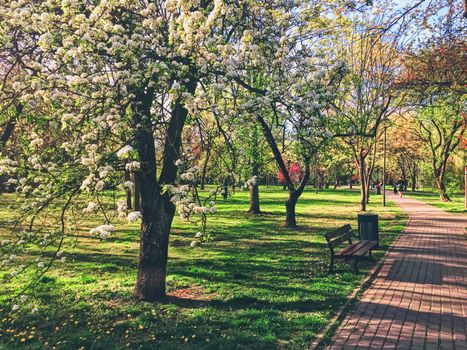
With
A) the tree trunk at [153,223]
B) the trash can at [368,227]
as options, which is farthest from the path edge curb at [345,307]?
the tree trunk at [153,223]

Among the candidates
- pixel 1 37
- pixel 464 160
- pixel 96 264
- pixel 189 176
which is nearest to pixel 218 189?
pixel 189 176

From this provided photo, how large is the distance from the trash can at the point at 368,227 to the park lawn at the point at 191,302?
64cm

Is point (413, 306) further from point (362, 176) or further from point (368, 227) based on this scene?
point (362, 176)

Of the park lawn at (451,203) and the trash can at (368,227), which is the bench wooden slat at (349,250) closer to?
the trash can at (368,227)

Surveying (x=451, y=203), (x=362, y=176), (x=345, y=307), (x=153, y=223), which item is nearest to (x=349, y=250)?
(x=345, y=307)

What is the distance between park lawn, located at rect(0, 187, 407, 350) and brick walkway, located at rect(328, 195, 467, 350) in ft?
1.66

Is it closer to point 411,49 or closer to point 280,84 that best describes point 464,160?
point 411,49

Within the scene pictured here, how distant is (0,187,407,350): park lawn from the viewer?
18.0 ft

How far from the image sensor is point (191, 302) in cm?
705

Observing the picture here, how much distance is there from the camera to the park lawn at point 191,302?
5.49 metres

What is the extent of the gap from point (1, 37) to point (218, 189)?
3.60m

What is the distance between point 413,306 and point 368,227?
536 centimetres

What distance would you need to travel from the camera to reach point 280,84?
22.2ft

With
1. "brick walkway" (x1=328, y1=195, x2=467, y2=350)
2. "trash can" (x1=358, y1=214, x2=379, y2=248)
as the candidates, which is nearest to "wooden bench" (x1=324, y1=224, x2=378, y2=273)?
"brick walkway" (x1=328, y1=195, x2=467, y2=350)
